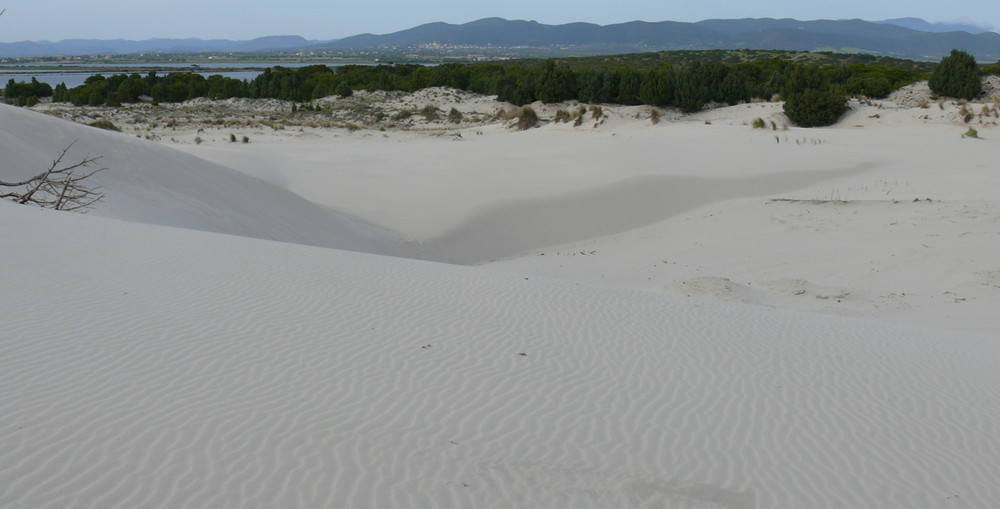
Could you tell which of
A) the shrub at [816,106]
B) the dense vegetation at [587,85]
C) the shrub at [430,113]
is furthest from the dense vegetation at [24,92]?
the shrub at [816,106]

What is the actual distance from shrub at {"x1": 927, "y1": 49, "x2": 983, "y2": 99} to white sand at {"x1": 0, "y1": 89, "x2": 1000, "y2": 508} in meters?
20.6

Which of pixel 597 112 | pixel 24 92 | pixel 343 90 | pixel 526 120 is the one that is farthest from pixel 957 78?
pixel 24 92

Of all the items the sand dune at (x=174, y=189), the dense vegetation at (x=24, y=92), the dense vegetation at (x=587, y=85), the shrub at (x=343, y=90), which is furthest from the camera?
the shrub at (x=343, y=90)

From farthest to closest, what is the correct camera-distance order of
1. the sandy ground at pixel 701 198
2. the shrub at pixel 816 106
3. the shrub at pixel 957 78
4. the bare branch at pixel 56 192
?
the shrub at pixel 957 78 → the shrub at pixel 816 106 → the sandy ground at pixel 701 198 → the bare branch at pixel 56 192

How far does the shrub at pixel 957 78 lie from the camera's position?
2955 centimetres

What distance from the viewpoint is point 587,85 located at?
33.8m

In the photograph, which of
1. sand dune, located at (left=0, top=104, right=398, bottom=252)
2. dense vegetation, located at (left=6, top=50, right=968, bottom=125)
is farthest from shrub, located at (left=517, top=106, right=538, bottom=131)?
sand dune, located at (left=0, top=104, right=398, bottom=252)

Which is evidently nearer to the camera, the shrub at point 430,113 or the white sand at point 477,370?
the white sand at point 477,370

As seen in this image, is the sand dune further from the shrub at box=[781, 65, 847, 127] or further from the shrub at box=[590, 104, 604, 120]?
the shrub at box=[781, 65, 847, 127]

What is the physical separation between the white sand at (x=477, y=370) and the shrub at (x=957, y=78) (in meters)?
20.6

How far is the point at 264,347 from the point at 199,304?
3.69 ft

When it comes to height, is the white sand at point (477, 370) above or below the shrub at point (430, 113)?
below

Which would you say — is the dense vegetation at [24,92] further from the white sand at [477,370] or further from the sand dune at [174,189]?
the white sand at [477,370]

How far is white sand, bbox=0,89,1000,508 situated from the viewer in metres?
3.28
